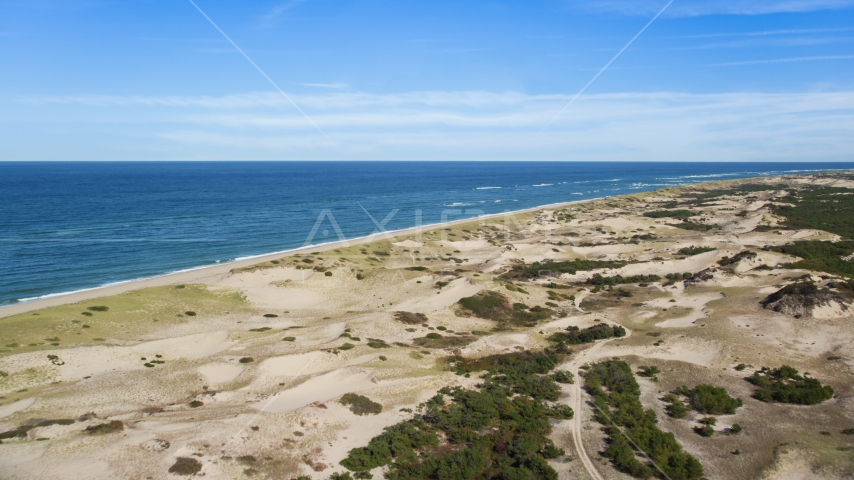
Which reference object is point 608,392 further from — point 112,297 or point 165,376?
point 112,297

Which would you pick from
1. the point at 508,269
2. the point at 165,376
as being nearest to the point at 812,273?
the point at 508,269

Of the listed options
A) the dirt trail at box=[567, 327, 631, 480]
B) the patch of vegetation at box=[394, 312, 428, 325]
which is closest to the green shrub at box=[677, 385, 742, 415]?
the dirt trail at box=[567, 327, 631, 480]

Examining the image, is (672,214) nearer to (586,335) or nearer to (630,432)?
A: (586,335)

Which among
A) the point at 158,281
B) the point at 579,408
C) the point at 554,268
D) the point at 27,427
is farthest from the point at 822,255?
the point at 158,281

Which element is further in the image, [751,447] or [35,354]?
[35,354]

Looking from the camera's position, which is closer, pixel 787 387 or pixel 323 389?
pixel 787 387
